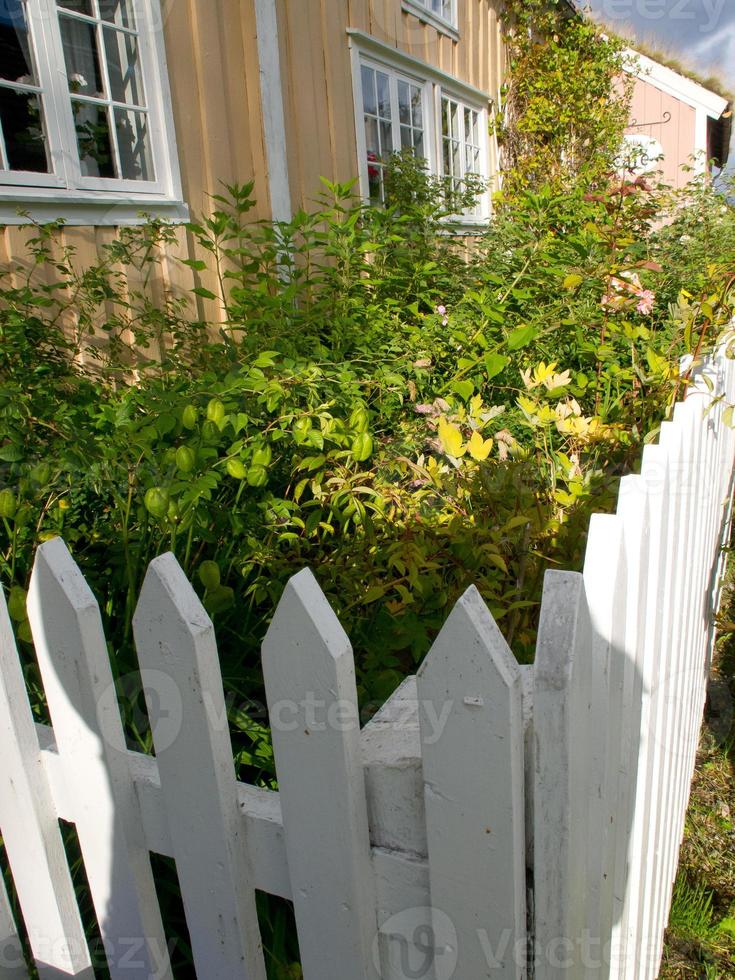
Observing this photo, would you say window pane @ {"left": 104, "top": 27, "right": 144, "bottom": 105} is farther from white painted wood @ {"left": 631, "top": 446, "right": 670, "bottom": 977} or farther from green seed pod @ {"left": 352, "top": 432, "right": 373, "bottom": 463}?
white painted wood @ {"left": 631, "top": 446, "right": 670, "bottom": 977}

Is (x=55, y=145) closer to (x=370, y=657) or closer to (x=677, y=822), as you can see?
(x=370, y=657)

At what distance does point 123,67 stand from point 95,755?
3840 mm

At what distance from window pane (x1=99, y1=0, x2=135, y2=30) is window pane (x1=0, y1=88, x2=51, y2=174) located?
28.9 inches

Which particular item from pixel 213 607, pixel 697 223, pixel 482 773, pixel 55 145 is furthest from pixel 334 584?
pixel 697 223

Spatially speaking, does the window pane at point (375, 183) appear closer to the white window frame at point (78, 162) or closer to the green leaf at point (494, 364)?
the white window frame at point (78, 162)

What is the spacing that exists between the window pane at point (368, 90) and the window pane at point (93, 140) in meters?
3.18

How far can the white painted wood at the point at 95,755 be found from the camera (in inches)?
38.1

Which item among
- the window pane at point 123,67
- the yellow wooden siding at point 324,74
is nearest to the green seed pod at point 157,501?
the window pane at point 123,67

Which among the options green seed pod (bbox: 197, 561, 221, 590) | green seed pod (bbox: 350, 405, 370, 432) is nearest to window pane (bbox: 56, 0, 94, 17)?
green seed pod (bbox: 350, 405, 370, 432)

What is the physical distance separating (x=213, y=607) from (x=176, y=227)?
3.03m

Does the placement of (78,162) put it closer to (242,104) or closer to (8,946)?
(242,104)

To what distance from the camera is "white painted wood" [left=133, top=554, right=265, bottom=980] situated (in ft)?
2.86

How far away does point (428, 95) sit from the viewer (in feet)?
23.7

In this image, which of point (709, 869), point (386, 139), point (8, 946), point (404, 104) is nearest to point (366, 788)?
point (8, 946)
